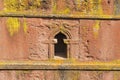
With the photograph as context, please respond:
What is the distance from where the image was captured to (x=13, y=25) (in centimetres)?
529

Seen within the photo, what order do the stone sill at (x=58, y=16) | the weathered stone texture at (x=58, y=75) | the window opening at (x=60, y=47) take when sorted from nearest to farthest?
the stone sill at (x=58, y=16)
the weathered stone texture at (x=58, y=75)
the window opening at (x=60, y=47)

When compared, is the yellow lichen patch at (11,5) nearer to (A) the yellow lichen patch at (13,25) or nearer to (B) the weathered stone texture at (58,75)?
(A) the yellow lichen patch at (13,25)

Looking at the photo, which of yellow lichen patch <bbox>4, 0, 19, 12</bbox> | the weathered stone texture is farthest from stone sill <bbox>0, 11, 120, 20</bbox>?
the weathered stone texture

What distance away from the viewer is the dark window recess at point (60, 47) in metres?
5.61

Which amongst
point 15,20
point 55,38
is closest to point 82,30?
point 55,38

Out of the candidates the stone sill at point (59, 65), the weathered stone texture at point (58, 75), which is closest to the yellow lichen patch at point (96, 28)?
the stone sill at point (59, 65)

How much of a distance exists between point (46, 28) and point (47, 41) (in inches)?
10.8

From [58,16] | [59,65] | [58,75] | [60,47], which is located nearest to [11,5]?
[58,16]

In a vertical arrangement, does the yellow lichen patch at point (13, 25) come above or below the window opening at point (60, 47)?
above

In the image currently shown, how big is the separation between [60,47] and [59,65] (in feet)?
1.82

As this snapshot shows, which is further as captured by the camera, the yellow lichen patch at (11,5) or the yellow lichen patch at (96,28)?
the yellow lichen patch at (96,28)

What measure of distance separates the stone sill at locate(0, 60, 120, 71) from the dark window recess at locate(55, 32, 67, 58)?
245 millimetres

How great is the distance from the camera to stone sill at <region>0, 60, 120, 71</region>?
5.34m

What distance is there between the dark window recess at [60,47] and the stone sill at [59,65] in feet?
0.80
